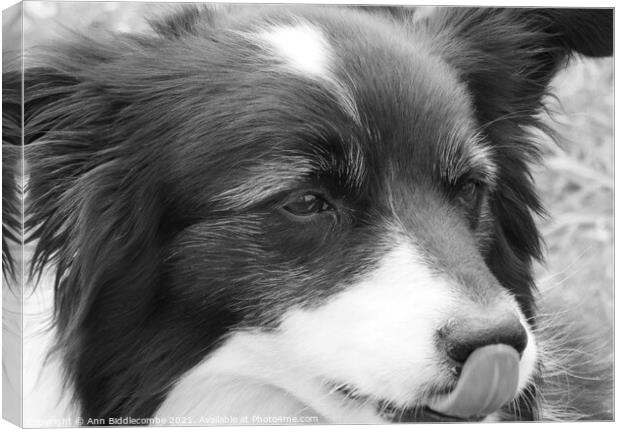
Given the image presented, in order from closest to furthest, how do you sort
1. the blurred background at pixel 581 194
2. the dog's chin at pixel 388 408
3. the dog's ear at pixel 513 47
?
the dog's chin at pixel 388 408
the dog's ear at pixel 513 47
the blurred background at pixel 581 194

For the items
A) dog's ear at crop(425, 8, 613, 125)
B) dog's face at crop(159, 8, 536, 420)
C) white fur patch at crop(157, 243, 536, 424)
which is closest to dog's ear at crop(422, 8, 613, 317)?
dog's ear at crop(425, 8, 613, 125)

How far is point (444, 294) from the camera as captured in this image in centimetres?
394

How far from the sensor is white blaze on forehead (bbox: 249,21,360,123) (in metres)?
4.27


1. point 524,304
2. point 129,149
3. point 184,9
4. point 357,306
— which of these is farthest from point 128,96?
point 524,304

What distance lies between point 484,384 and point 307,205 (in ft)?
3.06

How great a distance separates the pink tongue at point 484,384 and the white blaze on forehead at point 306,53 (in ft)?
3.35

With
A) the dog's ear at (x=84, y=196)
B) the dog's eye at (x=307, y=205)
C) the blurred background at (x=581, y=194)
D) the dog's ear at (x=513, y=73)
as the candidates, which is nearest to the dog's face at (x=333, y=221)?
the dog's eye at (x=307, y=205)

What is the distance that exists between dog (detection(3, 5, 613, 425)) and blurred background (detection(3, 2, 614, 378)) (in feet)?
2.59

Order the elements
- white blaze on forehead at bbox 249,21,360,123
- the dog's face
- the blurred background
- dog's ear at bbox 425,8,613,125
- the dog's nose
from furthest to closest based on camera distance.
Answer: the blurred background → dog's ear at bbox 425,8,613,125 → white blaze on forehead at bbox 249,21,360,123 → the dog's face → the dog's nose

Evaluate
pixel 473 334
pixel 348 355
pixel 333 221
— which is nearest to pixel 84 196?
pixel 333 221

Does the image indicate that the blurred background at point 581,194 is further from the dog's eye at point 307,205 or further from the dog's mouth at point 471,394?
the dog's eye at point 307,205

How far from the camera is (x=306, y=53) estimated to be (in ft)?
14.3

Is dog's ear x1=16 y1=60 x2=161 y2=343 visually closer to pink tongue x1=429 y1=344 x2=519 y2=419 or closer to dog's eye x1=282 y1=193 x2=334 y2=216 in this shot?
dog's eye x1=282 y1=193 x2=334 y2=216

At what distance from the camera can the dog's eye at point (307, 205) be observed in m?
4.20
